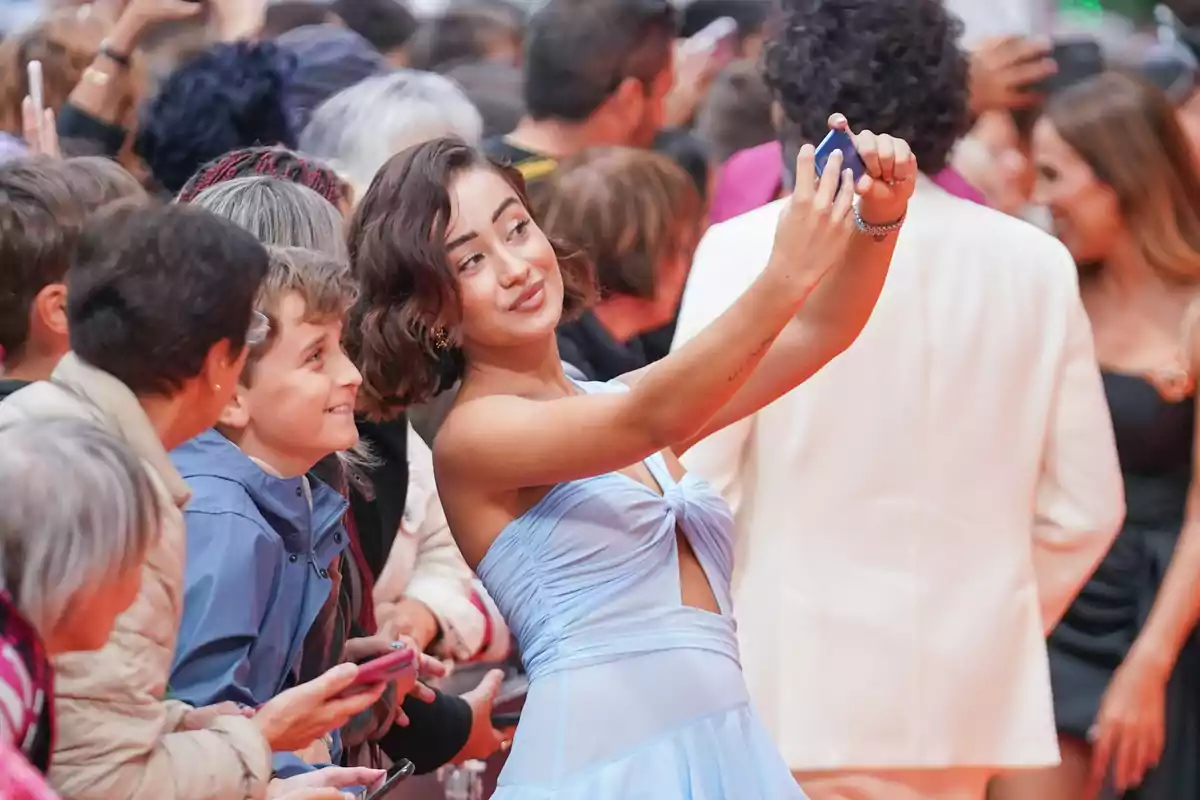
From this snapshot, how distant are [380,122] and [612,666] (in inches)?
59.4

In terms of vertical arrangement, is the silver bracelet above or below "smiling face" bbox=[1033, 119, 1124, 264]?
above

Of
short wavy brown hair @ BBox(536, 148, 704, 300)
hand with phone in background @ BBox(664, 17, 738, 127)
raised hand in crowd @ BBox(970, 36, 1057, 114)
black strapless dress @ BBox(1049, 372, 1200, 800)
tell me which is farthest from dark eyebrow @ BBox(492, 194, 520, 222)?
hand with phone in background @ BBox(664, 17, 738, 127)

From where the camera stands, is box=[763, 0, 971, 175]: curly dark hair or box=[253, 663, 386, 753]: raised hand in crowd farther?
box=[763, 0, 971, 175]: curly dark hair

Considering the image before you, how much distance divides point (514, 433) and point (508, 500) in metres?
0.13

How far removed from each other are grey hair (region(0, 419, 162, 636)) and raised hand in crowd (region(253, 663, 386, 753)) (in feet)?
1.47

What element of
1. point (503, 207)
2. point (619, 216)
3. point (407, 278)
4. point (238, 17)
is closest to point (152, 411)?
point (407, 278)

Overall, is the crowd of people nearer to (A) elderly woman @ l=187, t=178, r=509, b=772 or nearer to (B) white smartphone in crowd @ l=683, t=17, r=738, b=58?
(A) elderly woman @ l=187, t=178, r=509, b=772

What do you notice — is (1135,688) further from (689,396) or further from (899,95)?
(689,396)

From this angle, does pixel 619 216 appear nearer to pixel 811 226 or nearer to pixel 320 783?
pixel 811 226

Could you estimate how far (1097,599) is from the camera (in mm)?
3648

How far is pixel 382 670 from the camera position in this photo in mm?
2148

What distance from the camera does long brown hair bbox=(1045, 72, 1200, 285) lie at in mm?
3756

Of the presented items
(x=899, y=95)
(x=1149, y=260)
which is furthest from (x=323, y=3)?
(x=899, y=95)

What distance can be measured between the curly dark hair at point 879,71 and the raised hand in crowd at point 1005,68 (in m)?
1.16
